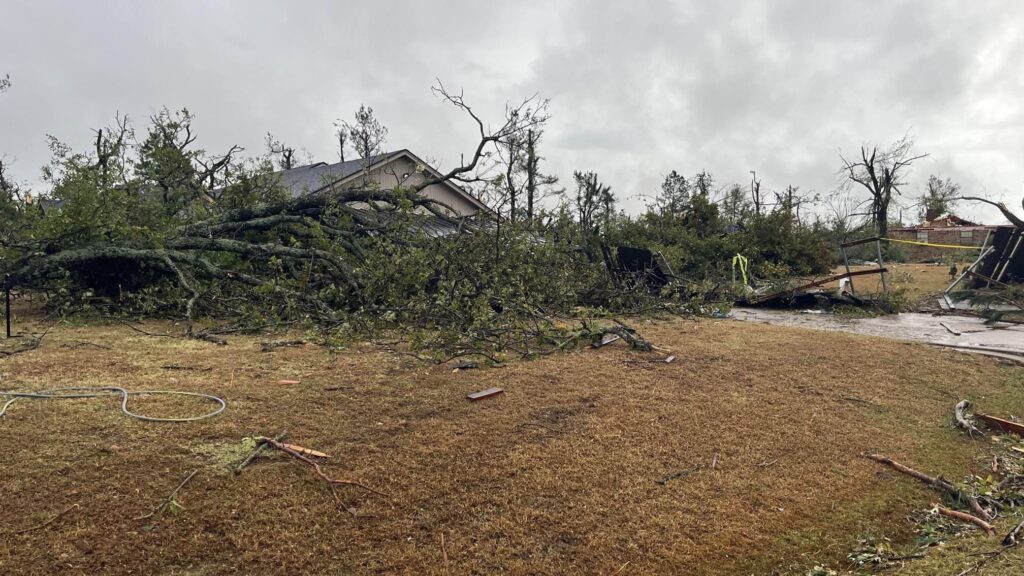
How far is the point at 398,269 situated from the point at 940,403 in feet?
16.8

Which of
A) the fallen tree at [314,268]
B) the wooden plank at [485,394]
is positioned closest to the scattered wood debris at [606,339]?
the fallen tree at [314,268]

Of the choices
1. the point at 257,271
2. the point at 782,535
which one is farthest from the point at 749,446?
the point at 257,271

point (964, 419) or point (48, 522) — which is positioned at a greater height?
point (48, 522)

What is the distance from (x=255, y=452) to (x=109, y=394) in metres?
1.47

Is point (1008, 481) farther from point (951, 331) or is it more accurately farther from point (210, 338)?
point (210, 338)

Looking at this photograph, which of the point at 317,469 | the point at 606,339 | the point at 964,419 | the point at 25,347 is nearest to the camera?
the point at 317,469

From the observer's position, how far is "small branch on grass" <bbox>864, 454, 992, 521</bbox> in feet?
7.94

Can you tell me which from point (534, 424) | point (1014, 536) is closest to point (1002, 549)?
point (1014, 536)

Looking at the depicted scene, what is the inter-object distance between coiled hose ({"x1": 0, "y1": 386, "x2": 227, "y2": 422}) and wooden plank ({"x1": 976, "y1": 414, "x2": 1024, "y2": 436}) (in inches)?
179

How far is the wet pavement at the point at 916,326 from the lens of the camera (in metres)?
6.66

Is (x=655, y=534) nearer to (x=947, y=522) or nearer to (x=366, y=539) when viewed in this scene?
(x=366, y=539)

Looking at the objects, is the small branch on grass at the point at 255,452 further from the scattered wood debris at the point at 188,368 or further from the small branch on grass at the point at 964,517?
the small branch on grass at the point at 964,517

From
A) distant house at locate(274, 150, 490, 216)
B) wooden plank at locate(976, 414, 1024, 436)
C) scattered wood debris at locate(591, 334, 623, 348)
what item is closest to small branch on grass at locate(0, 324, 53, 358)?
scattered wood debris at locate(591, 334, 623, 348)

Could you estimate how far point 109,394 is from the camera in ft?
11.3
